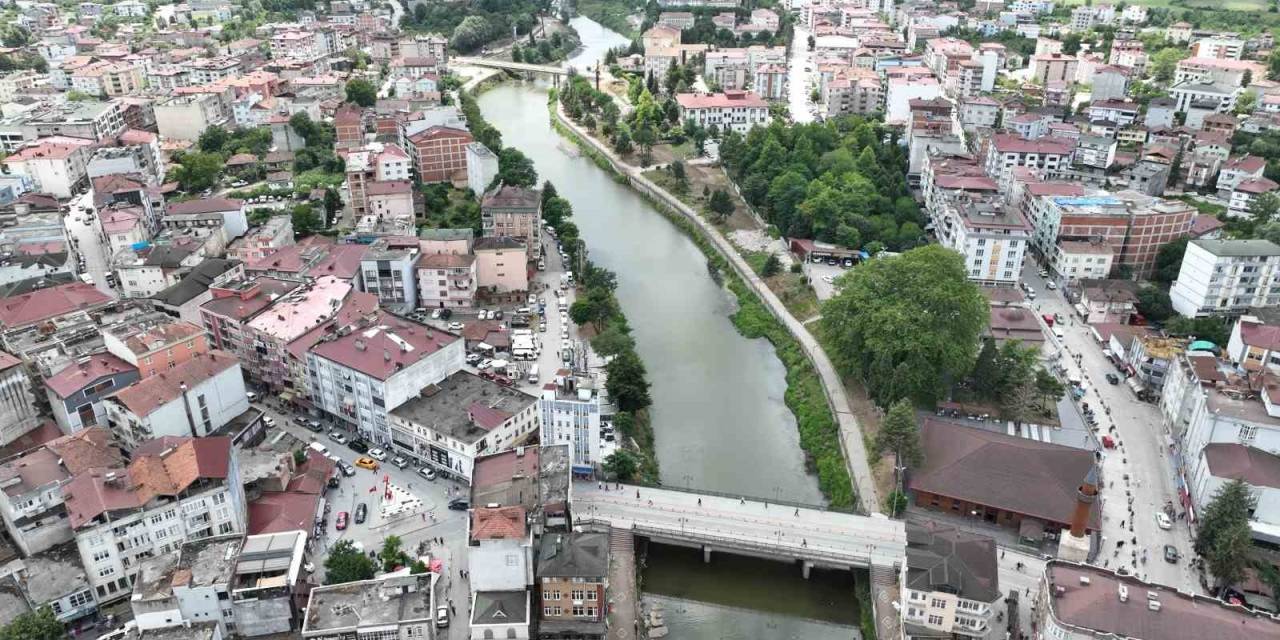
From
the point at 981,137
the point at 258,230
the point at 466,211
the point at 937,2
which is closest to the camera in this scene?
the point at 258,230

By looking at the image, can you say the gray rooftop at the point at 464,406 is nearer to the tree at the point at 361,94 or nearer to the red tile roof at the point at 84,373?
the red tile roof at the point at 84,373

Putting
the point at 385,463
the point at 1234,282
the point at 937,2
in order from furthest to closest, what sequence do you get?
the point at 937,2, the point at 1234,282, the point at 385,463

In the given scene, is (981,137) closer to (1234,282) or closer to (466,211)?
(1234,282)

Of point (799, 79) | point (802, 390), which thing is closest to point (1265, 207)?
point (802, 390)

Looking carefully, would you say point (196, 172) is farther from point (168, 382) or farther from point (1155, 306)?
point (1155, 306)

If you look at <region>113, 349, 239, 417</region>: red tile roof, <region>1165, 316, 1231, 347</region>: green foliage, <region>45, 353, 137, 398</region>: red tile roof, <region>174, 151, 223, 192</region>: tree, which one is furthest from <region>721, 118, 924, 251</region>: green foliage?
<region>174, 151, 223, 192</region>: tree

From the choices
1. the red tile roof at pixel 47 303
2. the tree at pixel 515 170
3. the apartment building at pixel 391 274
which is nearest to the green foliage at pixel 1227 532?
the apartment building at pixel 391 274

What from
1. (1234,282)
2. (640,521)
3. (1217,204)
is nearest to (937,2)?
(1217,204)

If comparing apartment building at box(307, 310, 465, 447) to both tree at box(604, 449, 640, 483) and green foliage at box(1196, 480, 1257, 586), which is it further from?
green foliage at box(1196, 480, 1257, 586)

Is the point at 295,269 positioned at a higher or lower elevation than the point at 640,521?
higher
